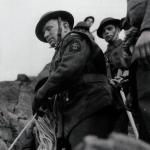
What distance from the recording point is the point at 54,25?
3756mm

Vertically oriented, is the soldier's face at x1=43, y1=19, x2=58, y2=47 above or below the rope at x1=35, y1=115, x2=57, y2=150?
above

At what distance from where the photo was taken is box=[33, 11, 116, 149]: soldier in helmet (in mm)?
2752

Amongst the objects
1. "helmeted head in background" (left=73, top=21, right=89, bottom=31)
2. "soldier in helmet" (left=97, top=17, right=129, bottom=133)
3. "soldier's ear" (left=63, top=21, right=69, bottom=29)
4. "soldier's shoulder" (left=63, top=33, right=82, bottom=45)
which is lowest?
"soldier in helmet" (left=97, top=17, right=129, bottom=133)

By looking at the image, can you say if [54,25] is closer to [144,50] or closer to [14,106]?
[144,50]

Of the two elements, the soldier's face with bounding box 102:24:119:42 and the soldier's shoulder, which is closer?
the soldier's shoulder

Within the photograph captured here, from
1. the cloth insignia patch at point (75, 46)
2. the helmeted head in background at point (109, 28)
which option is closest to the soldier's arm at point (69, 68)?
the cloth insignia patch at point (75, 46)

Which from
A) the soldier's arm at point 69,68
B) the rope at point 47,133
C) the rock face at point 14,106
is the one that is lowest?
the rock face at point 14,106

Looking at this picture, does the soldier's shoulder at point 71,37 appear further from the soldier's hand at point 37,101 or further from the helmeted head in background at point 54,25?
the soldier's hand at point 37,101

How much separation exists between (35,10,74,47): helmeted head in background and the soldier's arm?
1.68ft

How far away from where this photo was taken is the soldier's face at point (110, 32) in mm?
5850

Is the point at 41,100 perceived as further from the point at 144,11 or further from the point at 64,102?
the point at 144,11

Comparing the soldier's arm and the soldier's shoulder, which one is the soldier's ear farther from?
the soldier's arm

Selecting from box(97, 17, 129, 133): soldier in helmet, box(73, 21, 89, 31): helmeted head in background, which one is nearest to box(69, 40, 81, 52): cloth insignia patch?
box(73, 21, 89, 31): helmeted head in background

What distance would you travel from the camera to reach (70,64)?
286 centimetres
